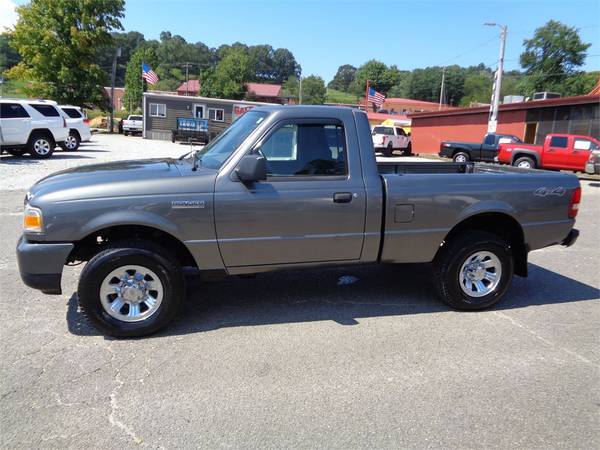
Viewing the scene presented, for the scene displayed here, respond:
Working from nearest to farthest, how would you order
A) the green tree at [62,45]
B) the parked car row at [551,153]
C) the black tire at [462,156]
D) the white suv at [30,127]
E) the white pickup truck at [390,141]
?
the white suv at [30,127], the parked car row at [551,153], the black tire at [462,156], the white pickup truck at [390,141], the green tree at [62,45]

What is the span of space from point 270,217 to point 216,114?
34.6m

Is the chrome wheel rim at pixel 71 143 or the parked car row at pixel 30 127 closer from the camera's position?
the parked car row at pixel 30 127

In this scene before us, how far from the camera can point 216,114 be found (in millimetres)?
36812

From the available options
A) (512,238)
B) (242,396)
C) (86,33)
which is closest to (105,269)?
(242,396)

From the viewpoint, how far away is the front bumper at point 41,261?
3.62 meters

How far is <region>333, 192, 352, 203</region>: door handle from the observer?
407 cm

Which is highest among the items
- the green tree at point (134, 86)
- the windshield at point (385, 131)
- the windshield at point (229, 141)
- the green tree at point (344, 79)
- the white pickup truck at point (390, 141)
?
the green tree at point (344, 79)

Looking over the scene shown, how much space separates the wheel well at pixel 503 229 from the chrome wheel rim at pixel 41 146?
52.5ft

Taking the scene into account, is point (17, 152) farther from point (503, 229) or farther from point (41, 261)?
point (503, 229)

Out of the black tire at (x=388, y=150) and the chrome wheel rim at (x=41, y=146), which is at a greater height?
the black tire at (x=388, y=150)

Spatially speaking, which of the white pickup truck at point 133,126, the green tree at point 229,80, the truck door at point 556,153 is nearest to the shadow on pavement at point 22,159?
the truck door at point 556,153

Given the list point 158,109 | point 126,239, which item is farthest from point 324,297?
point 158,109

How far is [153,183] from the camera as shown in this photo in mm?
3770

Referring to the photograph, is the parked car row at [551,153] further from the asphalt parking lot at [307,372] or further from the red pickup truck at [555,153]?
the asphalt parking lot at [307,372]
